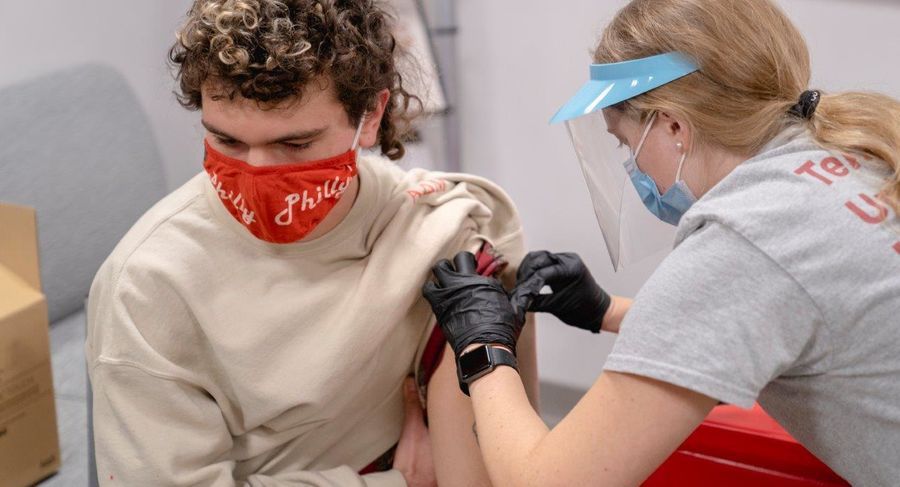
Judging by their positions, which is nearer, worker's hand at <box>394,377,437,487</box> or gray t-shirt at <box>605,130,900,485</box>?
→ gray t-shirt at <box>605,130,900,485</box>

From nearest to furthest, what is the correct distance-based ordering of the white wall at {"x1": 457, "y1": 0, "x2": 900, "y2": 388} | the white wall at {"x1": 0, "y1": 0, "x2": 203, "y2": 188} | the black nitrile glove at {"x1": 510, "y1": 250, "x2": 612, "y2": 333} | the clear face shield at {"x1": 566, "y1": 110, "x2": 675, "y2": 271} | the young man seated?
the young man seated → the clear face shield at {"x1": 566, "y1": 110, "x2": 675, "y2": 271} → the black nitrile glove at {"x1": 510, "y1": 250, "x2": 612, "y2": 333} → the white wall at {"x1": 0, "y1": 0, "x2": 203, "y2": 188} → the white wall at {"x1": 457, "y1": 0, "x2": 900, "y2": 388}

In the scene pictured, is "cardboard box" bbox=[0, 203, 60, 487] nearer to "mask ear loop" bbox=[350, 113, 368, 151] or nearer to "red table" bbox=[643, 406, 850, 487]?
"mask ear loop" bbox=[350, 113, 368, 151]

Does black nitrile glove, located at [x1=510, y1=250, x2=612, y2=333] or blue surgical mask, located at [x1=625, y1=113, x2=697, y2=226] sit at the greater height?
blue surgical mask, located at [x1=625, y1=113, x2=697, y2=226]

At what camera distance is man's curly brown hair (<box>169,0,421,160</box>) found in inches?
53.1

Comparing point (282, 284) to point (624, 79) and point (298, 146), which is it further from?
point (624, 79)

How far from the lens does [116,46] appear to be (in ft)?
8.95

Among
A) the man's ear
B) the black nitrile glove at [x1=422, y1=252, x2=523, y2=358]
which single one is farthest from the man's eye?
the black nitrile glove at [x1=422, y1=252, x2=523, y2=358]

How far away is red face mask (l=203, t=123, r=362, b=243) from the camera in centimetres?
138

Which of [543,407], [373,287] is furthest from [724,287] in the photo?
[543,407]

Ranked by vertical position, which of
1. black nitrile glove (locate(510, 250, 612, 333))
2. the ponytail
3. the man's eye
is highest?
the ponytail

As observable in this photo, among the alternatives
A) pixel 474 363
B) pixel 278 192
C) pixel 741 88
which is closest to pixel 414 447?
pixel 474 363

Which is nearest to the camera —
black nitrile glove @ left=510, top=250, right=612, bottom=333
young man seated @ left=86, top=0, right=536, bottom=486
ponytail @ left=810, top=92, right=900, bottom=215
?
ponytail @ left=810, top=92, right=900, bottom=215

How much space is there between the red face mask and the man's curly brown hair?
99mm

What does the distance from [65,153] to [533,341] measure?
1.33 metres
